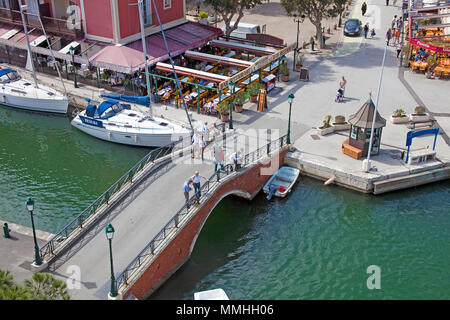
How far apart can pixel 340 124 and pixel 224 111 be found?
7.00 metres

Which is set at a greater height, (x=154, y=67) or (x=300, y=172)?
(x=154, y=67)

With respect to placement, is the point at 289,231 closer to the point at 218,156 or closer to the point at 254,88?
the point at 218,156

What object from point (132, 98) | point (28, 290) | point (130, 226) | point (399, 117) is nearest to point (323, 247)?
point (130, 226)

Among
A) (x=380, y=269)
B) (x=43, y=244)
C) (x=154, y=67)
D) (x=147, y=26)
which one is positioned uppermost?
(x=147, y=26)

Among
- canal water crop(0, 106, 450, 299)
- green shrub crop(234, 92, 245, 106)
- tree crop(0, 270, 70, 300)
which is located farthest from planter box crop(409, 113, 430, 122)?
tree crop(0, 270, 70, 300)

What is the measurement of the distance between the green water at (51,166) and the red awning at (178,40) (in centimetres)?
750

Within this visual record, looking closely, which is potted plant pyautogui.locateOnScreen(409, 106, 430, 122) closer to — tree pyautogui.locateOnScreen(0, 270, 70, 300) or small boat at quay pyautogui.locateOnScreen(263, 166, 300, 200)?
small boat at quay pyautogui.locateOnScreen(263, 166, 300, 200)

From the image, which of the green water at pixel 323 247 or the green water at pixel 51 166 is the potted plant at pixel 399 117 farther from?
the green water at pixel 51 166

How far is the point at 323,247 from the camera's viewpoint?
2481cm

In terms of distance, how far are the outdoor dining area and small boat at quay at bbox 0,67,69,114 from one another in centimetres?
676

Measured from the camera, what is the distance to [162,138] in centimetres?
A: 3177

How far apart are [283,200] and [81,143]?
13.8 m
